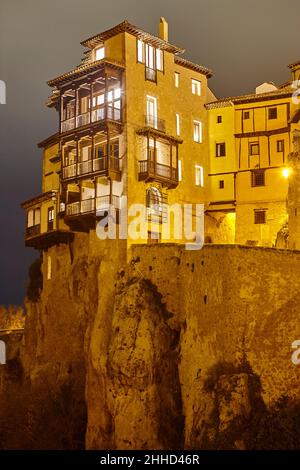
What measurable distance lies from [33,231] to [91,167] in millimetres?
8558

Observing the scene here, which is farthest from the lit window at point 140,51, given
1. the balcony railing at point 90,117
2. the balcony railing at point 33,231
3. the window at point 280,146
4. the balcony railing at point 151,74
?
the balcony railing at point 33,231

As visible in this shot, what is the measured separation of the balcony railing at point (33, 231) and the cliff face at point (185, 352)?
7.59 m

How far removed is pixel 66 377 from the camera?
52406mm

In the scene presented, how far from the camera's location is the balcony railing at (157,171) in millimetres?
51500

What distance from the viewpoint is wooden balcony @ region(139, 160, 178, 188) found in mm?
51531

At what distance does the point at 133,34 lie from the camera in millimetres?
→ 53375

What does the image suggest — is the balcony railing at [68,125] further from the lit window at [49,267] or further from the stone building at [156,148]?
the lit window at [49,267]

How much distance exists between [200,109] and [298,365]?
24.2 m

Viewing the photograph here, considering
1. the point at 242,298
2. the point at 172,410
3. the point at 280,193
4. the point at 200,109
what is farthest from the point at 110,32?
the point at 172,410

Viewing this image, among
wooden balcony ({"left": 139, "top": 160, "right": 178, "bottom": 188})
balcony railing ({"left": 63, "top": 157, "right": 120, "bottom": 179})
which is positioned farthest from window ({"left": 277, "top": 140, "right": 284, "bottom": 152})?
balcony railing ({"left": 63, "top": 157, "right": 120, "bottom": 179})

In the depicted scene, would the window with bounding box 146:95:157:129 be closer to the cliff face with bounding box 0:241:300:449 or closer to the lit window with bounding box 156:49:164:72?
the lit window with bounding box 156:49:164:72

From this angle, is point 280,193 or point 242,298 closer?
point 242,298
